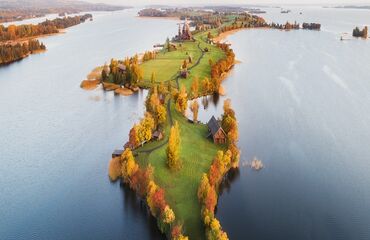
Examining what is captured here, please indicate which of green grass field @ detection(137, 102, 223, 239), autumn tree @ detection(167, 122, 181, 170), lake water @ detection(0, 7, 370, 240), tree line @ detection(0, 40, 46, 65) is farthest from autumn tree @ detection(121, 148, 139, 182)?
tree line @ detection(0, 40, 46, 65)

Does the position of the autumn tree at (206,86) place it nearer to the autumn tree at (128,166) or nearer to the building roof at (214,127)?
the building roof at (214,127)

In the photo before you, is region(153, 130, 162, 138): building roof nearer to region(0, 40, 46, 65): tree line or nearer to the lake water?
the lake water

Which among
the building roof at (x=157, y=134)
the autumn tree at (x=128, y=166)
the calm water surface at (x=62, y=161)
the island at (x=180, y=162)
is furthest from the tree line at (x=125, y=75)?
the autumn tree at (x=128, y=166)

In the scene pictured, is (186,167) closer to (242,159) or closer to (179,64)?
(242,159)

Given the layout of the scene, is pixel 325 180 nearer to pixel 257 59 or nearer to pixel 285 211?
pixel 285 211

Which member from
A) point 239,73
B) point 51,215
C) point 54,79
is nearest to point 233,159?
point 51,215

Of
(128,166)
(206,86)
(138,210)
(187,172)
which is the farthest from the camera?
(206,86)

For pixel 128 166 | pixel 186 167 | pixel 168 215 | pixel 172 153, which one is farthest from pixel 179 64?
pixel 168 215

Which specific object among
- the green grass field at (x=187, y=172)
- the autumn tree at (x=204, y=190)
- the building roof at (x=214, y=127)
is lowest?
the green grass field at (x=187, y=172)

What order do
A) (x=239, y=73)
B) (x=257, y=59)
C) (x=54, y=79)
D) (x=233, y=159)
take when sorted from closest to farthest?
1. (x=233, y=159)
2. (x=54, y=79)
3. (x=239, y=73)
4. (x=257, y=59)
